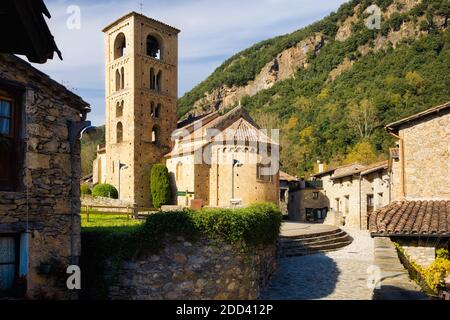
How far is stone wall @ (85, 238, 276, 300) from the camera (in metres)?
11.4

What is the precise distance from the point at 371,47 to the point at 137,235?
75397 millimetres

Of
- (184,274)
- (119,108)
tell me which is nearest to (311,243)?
(184,274)

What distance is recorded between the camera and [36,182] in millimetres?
9555

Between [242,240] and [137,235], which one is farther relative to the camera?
[242,240]

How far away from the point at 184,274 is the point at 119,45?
113ft

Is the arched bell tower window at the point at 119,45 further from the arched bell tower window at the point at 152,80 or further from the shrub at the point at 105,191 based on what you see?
the shrub at the point at 105,191

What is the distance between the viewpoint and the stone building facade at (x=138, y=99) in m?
38.9

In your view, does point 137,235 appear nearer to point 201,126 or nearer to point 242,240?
point 242,240

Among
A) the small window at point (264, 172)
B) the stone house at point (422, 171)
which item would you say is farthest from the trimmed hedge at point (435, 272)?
the small window at point (264, 172)

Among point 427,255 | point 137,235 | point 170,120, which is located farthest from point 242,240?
point 170,120

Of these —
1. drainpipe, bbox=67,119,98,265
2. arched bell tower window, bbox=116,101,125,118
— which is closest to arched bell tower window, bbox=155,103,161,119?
arched bell tower window, bbox=116,101,125,118

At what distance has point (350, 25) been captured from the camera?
3600 inches

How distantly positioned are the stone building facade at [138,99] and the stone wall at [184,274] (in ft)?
85.2

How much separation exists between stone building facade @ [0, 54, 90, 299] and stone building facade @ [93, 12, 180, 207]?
27912mm
